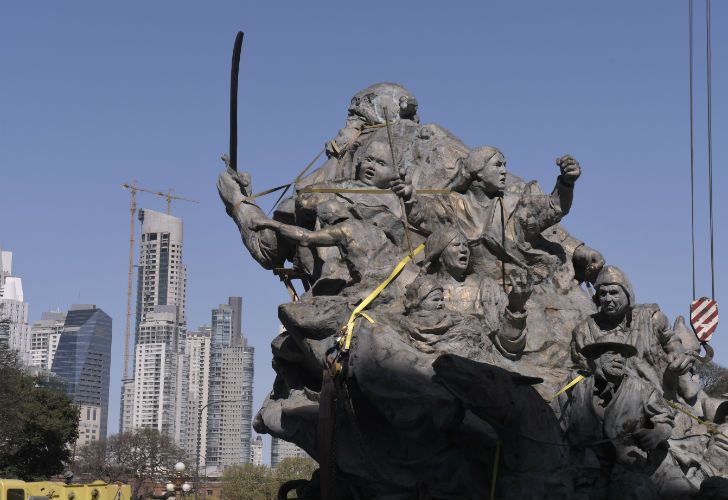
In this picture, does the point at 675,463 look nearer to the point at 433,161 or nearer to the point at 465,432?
the point at 465,432

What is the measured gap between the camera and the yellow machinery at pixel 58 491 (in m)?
30.7

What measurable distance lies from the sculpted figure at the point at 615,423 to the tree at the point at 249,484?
186 feet

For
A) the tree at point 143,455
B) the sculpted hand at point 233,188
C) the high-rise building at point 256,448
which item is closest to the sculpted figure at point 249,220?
the sculpted hand at point 233,188

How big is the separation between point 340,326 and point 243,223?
11.7 feet

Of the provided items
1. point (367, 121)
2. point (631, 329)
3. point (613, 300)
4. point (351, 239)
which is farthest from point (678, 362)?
point (367, 121)

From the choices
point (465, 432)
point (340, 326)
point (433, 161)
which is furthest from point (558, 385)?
point (433, 161)

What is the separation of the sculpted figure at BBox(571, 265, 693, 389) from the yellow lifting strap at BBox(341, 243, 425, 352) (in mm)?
2189

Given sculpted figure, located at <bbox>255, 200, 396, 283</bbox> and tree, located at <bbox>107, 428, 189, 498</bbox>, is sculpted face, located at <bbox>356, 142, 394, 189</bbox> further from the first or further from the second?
tree, located at <bbox>107, 428, 189, 498</bbox>

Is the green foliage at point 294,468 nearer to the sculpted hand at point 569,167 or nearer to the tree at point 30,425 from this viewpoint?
the tree at point 30,425

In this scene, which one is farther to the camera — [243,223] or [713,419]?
[243,223]

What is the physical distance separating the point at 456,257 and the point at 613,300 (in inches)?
73.4

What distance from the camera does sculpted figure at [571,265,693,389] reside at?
1524 cm

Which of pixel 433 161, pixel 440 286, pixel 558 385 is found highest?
pixel 433 161

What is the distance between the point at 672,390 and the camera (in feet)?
52.0
